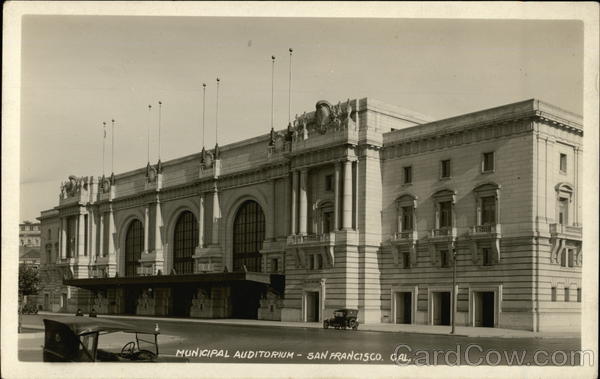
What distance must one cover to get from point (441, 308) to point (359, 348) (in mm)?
20012

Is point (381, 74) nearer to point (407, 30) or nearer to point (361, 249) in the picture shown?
point (407, 30)

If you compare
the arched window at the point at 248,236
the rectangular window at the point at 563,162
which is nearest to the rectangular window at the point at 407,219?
the rectangular window at the point at 563,162

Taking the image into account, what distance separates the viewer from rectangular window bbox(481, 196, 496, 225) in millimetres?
47094

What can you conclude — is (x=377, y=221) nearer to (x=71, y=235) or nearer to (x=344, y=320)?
(x=344, y=320)

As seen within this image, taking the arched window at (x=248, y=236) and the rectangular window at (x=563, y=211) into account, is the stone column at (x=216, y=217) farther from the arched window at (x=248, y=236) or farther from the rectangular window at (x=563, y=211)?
the rectangular window at (x=563, y=211)

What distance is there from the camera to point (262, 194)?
65.3m

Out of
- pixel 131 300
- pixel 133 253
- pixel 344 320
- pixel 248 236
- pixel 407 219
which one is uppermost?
pixel 407 219

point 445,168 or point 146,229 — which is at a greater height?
point 445,168

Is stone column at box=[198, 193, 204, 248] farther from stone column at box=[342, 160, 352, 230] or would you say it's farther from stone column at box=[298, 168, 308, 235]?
stone column at box=[342, 160, 352, 230]

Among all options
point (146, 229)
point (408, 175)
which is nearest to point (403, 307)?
point (408, 175)

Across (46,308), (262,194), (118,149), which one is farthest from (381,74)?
(46,308)

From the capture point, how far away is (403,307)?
173 feet

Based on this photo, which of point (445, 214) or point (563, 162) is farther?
point (445, 214)

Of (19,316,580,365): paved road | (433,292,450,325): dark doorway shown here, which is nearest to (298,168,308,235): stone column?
(433,292,450,325): dark doorway
